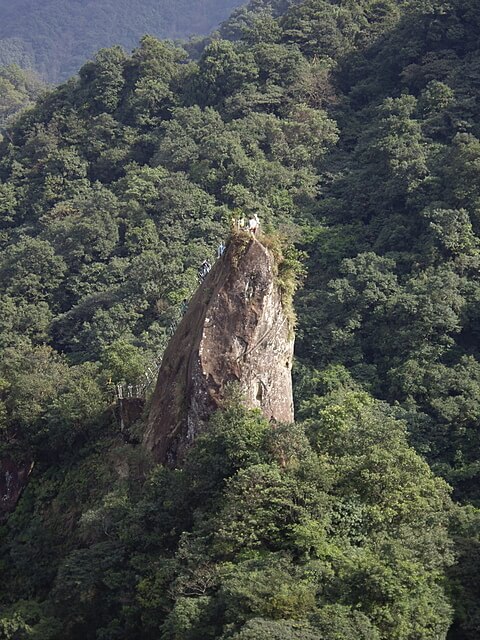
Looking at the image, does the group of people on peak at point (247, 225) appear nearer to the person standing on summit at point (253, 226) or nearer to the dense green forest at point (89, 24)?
the person standing on summit at point (253, 226)

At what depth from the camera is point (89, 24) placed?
14738 cm

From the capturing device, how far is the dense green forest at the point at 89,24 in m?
141

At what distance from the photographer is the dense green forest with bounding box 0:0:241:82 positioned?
141 meters

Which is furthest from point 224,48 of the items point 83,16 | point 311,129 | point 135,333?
point 83,16

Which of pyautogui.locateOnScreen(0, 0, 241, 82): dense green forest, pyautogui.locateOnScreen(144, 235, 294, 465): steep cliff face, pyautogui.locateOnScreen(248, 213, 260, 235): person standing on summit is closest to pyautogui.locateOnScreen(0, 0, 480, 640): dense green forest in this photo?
pyautogui.locateOnScreen(144, 235, 294, 465): steep cliff face

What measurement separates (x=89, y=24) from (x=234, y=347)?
140649 mm

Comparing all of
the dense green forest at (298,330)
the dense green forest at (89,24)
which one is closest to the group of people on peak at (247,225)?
the dense green forest at (298,330)

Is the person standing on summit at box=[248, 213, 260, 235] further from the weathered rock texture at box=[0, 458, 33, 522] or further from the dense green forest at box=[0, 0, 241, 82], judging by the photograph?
the dense green forest at box=[0, 0, 241, 82]

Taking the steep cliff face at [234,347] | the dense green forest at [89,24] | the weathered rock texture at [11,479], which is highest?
the dense green forest at [89,24]

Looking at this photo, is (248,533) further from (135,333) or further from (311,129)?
(311,129)

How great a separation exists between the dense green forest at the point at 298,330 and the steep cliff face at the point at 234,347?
678 mm

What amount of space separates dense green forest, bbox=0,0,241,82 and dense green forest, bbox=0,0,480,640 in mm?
97624

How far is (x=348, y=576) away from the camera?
1348 cm

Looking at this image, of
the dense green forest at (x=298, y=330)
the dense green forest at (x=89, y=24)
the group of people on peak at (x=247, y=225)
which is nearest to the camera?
the dense green forest at (x=298, y=330)
